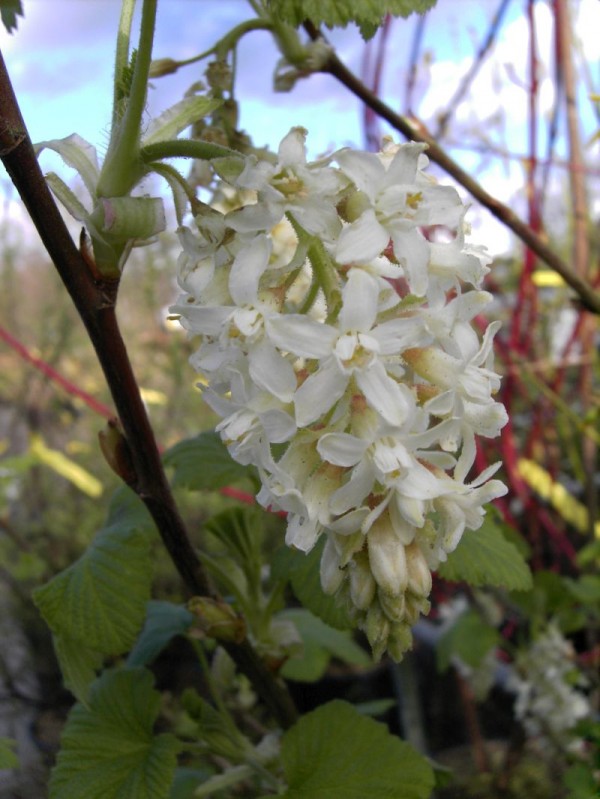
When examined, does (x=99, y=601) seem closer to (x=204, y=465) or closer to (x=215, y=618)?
(x=215, y=618)

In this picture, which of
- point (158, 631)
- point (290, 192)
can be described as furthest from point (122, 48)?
point (158, 631)

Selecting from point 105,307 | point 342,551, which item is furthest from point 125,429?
point 342,551

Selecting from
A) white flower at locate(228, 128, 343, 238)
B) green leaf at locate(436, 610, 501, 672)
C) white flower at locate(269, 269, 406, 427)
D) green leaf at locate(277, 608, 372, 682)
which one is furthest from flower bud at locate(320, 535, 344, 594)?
green leaf at locate(436, 610, 501, 672)

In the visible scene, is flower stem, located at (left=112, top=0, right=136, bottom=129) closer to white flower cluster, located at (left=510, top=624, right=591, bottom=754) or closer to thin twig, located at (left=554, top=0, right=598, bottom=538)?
thin twig, located at (left=554, top=0, right=598, bottom=538)

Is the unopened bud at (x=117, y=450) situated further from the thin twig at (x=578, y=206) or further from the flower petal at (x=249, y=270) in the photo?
the thin twig at (x=578, y=206)

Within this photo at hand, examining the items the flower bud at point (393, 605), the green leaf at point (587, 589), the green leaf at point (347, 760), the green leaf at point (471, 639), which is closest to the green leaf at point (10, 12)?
the flower bud at point (393, 605)

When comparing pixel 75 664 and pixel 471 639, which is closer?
pixel 75 664

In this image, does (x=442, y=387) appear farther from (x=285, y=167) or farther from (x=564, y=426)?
(x=564, y=426)
